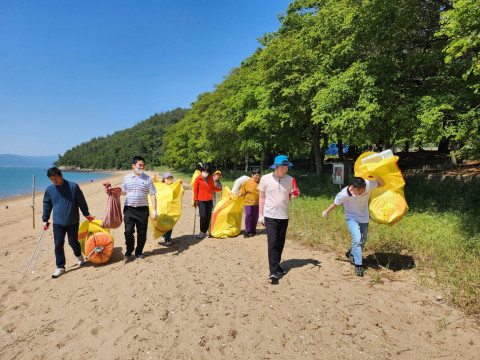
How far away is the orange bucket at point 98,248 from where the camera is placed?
527 centimetres

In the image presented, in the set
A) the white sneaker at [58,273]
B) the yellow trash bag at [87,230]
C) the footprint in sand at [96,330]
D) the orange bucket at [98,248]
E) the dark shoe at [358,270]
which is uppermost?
the yellow trash bag at [87,230]

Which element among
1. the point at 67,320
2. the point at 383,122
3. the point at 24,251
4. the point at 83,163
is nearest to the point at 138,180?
the point at 67,320

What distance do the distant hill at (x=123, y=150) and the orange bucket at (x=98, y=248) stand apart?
95.9m

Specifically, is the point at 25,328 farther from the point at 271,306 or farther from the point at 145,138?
the point at 145,138

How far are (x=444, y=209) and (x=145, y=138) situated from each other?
414 ft

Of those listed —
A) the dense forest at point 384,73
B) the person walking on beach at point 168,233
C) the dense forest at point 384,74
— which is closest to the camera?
the person walking on beach at point 168,233

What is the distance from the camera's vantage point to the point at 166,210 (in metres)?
6.14

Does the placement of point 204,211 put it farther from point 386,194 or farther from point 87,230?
point 386,194

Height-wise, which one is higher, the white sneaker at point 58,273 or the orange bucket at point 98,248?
the orange bucket at point 98,248

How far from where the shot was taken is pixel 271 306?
12.0 feet

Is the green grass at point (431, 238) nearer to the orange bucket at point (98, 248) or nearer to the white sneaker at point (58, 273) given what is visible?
the orange bucket at point (98, 248)

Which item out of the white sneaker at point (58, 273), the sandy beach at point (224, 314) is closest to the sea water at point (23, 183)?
the white sneaker at point (58, 273)

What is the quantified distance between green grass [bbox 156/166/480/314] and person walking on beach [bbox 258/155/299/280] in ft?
5.53

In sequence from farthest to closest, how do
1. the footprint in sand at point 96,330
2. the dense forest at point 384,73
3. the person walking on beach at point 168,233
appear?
the dense forest at point 384,73, the person walking on beach at point 168,233, the footprint in sand at point 96,330
